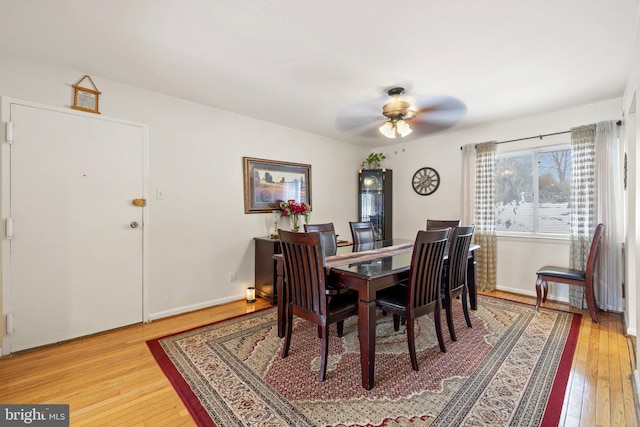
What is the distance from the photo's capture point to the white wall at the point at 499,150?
11.6 feet

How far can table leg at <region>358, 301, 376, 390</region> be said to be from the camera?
1.86 m

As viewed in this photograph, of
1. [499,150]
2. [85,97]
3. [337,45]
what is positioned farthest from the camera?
[499,150]

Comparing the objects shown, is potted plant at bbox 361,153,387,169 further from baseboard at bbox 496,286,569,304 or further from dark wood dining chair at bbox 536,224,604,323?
dark wood dining chair at bbox 536,224,604,323

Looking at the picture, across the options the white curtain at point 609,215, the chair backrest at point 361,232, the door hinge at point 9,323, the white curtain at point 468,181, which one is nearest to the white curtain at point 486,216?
the white curtain at point 468,181

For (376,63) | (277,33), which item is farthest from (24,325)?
(376,63)

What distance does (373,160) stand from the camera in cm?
528

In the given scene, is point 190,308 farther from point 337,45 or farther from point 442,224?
point 442,224

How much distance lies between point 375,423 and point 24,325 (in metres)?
2.82

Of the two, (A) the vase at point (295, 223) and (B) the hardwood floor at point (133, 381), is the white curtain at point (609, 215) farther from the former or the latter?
(A) the vase at point (295, 223)

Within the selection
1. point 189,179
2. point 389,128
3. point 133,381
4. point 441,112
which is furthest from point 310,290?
point 441,112

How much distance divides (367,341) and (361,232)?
192 cm

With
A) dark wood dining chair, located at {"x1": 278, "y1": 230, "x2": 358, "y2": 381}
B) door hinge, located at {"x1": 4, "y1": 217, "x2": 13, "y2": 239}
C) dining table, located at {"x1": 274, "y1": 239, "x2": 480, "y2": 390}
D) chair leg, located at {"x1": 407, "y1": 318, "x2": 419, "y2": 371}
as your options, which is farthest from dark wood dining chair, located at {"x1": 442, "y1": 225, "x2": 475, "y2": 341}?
door hinge, located at {"x1": 4, "y1": 217, "x2": 13, "y2": 239}

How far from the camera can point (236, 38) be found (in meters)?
2.05

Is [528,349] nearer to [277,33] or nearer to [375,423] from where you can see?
[375,423]
